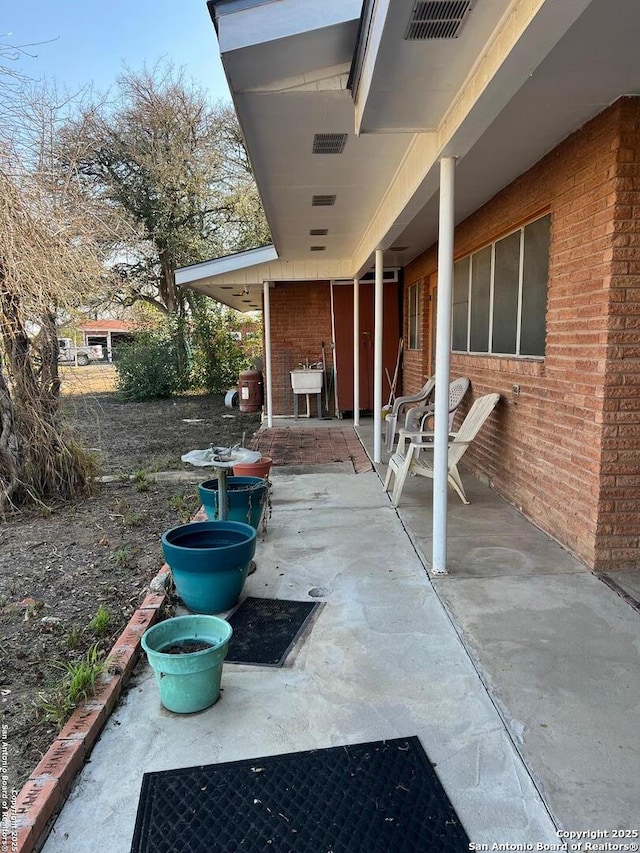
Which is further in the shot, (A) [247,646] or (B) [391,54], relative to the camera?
(A) [247,646]

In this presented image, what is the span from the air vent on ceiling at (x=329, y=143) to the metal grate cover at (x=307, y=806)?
343 centimetres

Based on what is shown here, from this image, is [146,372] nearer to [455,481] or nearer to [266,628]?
[455,481]

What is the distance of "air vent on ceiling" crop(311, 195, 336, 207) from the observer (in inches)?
200

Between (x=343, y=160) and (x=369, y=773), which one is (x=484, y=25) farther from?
(x=369, y=773)

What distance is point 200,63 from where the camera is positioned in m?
15.2

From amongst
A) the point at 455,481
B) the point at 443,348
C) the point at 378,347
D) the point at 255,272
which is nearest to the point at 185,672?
the point at 443,348

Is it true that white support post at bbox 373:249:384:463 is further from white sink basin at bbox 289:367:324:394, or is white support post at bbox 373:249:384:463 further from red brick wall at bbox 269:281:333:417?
red brick wall at bbox 269:281:333:417

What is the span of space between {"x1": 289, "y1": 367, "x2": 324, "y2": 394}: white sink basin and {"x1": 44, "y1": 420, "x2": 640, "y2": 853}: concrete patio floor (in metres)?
5.94

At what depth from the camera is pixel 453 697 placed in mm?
2184

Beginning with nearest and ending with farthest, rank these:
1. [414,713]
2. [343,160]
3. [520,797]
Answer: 1. [520,797]
2. [414,713]
3. [343,160]

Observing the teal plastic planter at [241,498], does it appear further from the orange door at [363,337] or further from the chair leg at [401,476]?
the orange door at [363,337]

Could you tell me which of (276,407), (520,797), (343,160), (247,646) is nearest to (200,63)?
(276,407)

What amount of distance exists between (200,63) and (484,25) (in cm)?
1587

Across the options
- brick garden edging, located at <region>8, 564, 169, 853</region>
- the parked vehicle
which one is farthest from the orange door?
brick garden edging, located at <region>8, 564, 169, 853</region>
